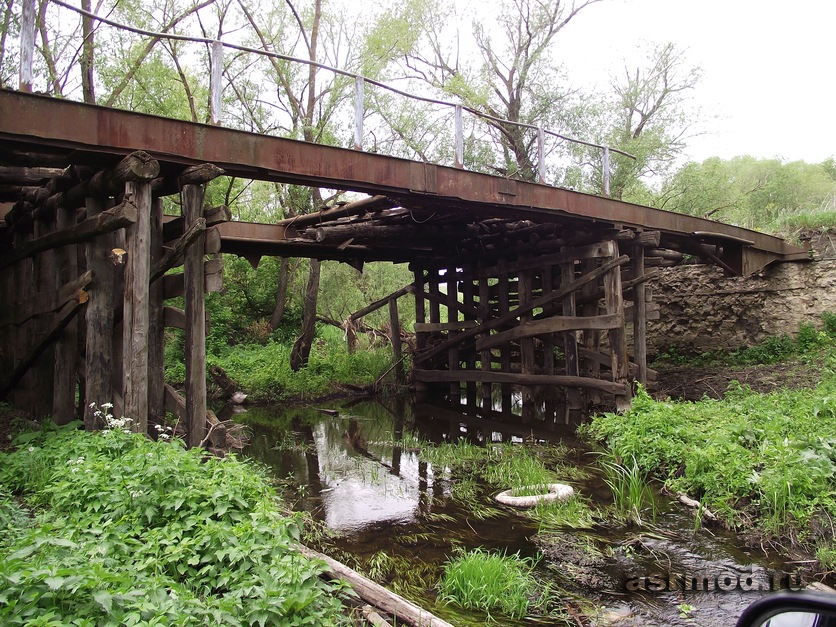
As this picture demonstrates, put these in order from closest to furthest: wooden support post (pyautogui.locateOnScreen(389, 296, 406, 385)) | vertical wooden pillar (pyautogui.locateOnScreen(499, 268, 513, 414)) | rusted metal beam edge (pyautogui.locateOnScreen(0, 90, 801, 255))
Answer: rusted metal beam edge (pyautogui.locateOnScreen(0, 90, 801, 255)) < vertical wooden pillar (pyautogui.locateOnScreen(499, 268, 513, 414)) < wooden support post (pyautogui.locateOnScreen(389, 296, 406, 385))

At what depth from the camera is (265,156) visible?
6199 mm

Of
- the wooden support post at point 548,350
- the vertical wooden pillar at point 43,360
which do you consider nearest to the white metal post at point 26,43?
the vertical wooden pillar at point 43,360

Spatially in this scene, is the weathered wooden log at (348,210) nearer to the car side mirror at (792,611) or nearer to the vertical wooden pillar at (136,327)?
the vertical wooden pillar at (136,327)

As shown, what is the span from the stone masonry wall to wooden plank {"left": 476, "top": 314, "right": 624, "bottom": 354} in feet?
16.4

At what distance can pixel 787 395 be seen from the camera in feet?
25.1

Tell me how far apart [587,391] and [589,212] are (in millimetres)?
3535

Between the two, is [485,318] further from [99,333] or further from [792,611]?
[792,611]

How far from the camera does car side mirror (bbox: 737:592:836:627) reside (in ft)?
3.77

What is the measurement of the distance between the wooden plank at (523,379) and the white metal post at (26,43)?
839 centimetres

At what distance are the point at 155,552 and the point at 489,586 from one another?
206cm

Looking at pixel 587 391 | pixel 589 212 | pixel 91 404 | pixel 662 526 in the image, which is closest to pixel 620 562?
pixel 662 526

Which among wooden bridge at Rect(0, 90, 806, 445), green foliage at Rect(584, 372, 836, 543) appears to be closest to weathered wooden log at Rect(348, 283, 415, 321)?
wooden bridge at Rect(0, 90, 806, 445)

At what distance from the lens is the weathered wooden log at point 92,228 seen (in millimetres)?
5135

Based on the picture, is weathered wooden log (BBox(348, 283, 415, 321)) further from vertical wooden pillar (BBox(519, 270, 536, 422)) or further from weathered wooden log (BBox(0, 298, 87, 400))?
weathered wooden log (BBox(0, 298, 87, 400))
